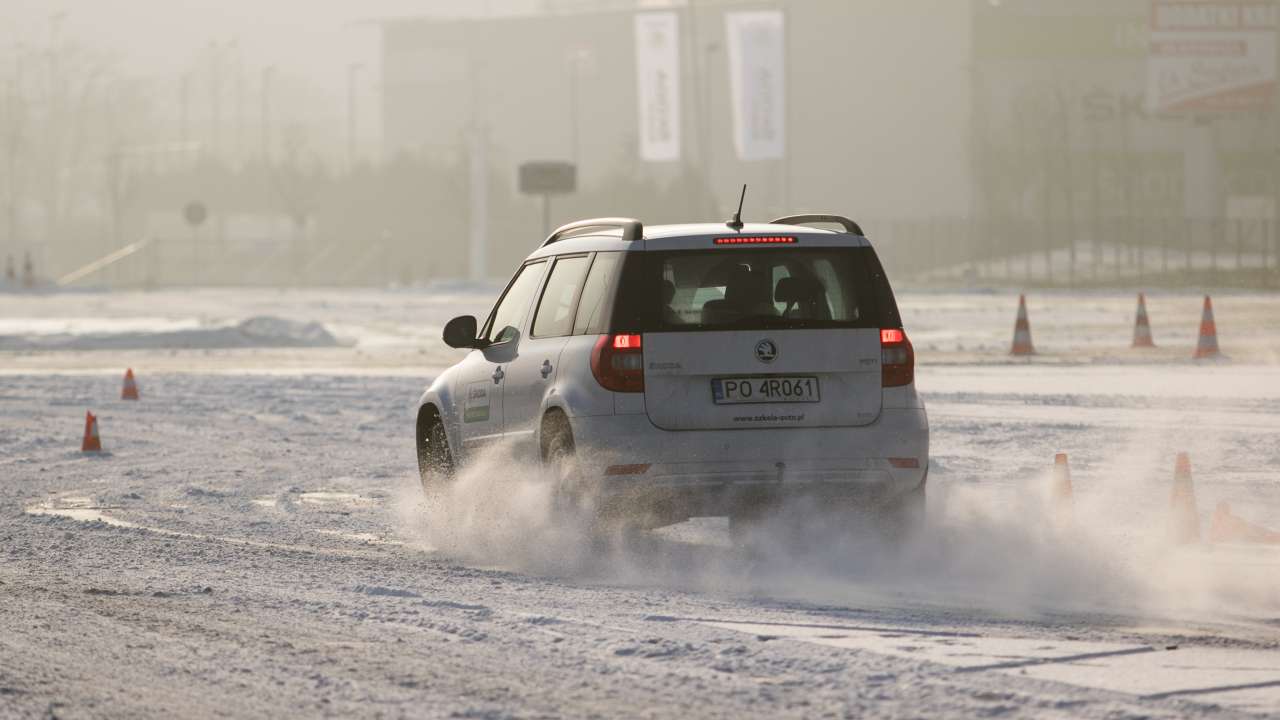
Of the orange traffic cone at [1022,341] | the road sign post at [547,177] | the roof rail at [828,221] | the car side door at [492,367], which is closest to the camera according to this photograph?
the roof rail at [828,221]

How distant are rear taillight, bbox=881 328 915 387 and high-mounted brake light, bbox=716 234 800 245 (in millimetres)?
626

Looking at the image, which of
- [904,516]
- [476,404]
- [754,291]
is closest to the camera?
[754,291]

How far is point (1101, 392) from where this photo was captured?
67.8ft

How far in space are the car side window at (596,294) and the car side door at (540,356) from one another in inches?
3.5

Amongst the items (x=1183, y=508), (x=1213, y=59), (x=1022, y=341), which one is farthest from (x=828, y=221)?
(x=1213, y=59)

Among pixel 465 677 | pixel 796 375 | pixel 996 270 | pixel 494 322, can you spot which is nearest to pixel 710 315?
pixel 796 375

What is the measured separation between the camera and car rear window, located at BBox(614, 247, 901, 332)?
933 centimetres

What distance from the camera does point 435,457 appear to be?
11.7 metres

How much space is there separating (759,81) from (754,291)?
6261 cm

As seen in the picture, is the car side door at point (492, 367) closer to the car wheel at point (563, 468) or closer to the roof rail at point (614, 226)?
the roof rail at point (614, 226)

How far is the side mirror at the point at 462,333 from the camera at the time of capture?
35.9ft

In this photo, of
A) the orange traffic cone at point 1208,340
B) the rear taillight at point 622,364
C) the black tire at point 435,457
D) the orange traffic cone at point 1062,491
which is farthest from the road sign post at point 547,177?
the rear taillight at point 622,364

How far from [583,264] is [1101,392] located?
11726 millimetres

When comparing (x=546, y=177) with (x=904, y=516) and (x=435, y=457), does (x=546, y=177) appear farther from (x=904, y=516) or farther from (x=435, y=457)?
(x=904, y=516)
